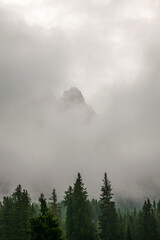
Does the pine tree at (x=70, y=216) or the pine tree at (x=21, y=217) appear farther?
the pine tree at (x=70, y=216)

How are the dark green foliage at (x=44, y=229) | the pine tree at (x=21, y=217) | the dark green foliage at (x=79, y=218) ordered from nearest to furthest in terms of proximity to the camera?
the dark green foliage at (x=44, y=229), the pine tree at (x=21, y=217), the dark green foliage at (x=79, y=218)

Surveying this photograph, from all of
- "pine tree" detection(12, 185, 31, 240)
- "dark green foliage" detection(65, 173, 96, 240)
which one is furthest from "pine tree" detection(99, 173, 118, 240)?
"pine tree" detection(12, 185, 31, 240)

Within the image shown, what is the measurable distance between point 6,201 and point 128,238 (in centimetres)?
3429

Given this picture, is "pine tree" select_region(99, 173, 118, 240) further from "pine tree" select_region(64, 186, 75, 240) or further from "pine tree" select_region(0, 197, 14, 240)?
"pine tree" select_region(0, 197, 14, 240)

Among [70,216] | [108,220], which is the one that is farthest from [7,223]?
[108,220]

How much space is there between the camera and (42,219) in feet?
70.6

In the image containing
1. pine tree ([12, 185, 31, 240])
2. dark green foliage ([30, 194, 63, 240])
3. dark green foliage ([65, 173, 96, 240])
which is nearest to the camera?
dark green foliage ([30, 194, 63, 240])

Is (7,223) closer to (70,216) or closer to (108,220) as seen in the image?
(70,216)

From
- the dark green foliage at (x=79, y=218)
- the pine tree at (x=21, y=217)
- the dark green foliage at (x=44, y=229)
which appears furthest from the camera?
the dark green foliage at (x=79, y=218)

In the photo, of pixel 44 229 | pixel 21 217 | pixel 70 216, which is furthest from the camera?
pixel 70 216

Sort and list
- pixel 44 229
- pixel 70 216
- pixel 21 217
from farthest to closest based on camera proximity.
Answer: pixel 70 216
pixel 21 217
pixel 44 229

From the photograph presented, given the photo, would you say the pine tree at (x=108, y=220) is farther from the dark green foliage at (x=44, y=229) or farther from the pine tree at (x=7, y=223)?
the dark green foliage at (x=44, y=229)

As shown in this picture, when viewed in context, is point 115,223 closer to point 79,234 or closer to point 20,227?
point 79,234

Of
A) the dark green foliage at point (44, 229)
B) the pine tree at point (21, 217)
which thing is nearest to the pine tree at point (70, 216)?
the pine tree at point (21, 217)
